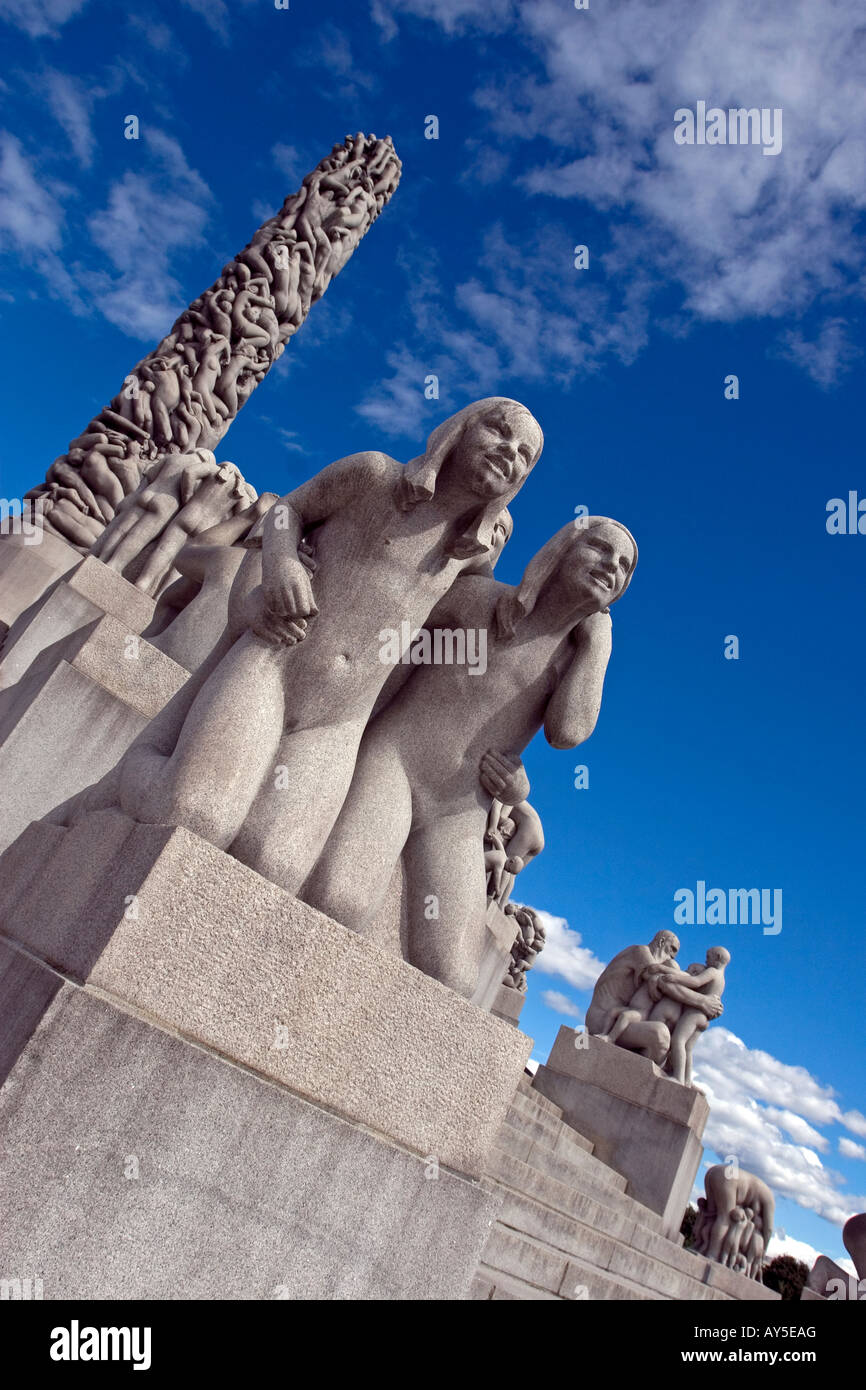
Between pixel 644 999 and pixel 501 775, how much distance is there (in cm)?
1070

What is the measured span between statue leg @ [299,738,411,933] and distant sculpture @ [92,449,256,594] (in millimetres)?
4074

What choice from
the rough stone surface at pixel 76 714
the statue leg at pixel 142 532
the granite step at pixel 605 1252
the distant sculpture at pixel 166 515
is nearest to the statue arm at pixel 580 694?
the rough stone surface at pixel 76 714

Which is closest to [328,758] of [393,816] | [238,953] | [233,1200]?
[393,816]

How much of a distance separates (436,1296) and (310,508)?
2696 mm

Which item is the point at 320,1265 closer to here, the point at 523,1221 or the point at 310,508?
the point at 310,508

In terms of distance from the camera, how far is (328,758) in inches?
119

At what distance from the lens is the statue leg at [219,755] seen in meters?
2.66

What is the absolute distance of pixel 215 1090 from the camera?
7.71 feet

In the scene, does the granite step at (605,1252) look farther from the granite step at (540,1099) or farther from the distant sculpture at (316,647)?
the distant sculpture at (316,647)

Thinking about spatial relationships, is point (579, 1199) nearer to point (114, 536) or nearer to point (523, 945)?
point (114, 536)

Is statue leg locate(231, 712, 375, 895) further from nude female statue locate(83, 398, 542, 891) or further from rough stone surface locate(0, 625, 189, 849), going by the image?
rough stone surface locate(0, 625, 189, 849)

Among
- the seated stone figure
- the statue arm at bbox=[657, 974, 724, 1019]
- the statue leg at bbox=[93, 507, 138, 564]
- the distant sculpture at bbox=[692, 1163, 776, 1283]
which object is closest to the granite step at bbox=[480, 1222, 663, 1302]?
the statue leg at bbox=[93, 507, 138, 564]

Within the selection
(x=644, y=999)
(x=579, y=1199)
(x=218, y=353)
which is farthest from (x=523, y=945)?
(x=218, y=353)

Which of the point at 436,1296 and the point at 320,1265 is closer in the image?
the point at 320,1265
